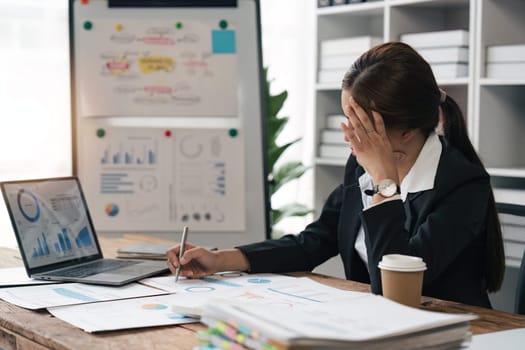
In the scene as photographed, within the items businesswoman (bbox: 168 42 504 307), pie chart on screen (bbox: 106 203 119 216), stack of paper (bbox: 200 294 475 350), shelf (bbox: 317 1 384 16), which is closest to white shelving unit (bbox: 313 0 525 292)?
shelf (bbox: 317 1 384 16)

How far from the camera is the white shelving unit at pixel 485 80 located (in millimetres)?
2889

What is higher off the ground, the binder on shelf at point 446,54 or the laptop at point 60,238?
the binder on shelf at point 446,54

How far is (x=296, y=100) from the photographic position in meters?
4.12

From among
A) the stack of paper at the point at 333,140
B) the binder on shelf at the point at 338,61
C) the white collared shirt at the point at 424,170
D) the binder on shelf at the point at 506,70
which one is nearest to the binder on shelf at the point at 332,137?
the stack of paper at the point at 333,140

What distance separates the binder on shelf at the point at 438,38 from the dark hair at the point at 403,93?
4.03 ft

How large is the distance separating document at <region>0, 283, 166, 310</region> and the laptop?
34 millimetres

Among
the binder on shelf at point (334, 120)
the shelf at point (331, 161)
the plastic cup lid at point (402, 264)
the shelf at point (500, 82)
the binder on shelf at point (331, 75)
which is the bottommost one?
the shelf at point (331, 161)

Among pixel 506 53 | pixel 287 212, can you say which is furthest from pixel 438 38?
pixel 287 212

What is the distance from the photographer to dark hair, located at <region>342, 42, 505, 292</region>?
5.74 ft

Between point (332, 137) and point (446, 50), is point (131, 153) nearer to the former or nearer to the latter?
point (332, 137)

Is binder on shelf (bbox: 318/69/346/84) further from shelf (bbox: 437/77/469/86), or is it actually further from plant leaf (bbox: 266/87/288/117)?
shelf (bbox: 437/77/469/86)

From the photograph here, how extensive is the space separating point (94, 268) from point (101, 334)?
1.96 feet

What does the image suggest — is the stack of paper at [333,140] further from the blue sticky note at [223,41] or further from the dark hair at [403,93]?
the dark hair at [403,93]

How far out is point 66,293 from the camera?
65.5 inches
